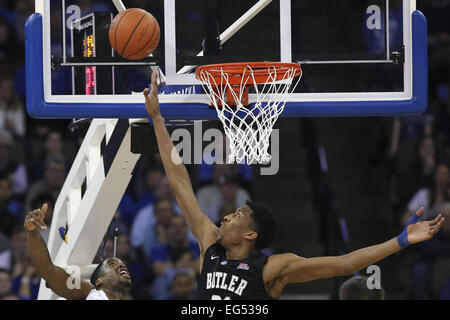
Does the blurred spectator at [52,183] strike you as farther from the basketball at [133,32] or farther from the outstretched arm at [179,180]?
the basketball at [133,32]

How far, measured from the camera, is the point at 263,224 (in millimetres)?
5316

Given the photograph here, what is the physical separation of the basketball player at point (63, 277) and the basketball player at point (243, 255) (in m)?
0.46

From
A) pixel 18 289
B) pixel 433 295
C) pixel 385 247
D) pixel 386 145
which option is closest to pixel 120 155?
pixel 385 247

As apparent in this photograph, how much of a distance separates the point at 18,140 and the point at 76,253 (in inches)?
136

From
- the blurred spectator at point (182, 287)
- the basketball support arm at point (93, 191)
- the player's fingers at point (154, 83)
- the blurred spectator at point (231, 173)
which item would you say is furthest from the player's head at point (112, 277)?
the blurred spectator at point (231, 173)

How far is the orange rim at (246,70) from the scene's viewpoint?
16.8 feet

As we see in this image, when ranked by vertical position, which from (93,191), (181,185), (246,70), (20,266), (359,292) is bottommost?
(20,266)

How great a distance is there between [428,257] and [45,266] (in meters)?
3.98

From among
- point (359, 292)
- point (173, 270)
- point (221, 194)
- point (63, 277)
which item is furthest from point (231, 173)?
point (63, 277)

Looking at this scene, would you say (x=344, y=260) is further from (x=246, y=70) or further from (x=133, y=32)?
(x=133, y=32)

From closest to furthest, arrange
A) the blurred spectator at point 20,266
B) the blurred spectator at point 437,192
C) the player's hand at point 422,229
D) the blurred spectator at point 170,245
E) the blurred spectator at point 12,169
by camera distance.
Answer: the player's hand at point 422,229
the blurred spectator at point 20,266
the blurred spectator at point 170,245
the blurred spectator at point 437,192
the blurred spectator at point 12,169

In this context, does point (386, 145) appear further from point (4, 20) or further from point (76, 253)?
point (76, 253)

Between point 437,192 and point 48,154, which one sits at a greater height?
point 48,154

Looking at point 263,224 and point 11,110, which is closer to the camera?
point 263,224
